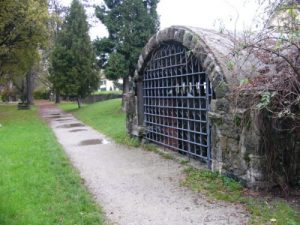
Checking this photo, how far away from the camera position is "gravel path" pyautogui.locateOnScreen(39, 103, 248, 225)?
5016 millimetres

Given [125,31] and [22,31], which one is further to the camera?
[125,31]

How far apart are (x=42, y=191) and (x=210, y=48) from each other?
13.0 feet

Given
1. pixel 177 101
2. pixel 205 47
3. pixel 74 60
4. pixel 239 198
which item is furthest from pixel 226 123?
pixel 74 60

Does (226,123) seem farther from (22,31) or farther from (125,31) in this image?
(22,31)

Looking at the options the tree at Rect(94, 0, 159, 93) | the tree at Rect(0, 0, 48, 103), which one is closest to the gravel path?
the tree at Rect(94, 0, 159, 93)

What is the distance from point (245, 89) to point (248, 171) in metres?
1.29

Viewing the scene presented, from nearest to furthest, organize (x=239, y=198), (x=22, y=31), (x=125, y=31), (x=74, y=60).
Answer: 1. (x=239, y=198)
2. (x=22, y=31)
3. (x=125, y=31)
4. (x=74, y=60)

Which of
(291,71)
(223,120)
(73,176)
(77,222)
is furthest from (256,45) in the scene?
(73,176)

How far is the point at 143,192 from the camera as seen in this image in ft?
20.6

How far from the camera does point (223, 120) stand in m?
6.67

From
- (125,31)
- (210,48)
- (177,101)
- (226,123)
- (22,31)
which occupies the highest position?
(22,31)

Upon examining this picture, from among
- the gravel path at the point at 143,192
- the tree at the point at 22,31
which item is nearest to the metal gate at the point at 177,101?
the gravel path at the point at 143,192

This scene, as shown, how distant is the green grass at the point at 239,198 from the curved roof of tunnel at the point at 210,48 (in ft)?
5.01

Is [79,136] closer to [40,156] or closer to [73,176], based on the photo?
[40,156]
